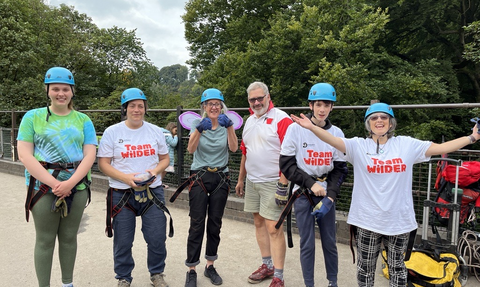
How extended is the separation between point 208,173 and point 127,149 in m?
0.79

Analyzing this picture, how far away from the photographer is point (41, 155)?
8.72 ft

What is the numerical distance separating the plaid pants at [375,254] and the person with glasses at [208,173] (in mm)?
1376

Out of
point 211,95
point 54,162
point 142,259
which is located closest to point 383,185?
point 211,95

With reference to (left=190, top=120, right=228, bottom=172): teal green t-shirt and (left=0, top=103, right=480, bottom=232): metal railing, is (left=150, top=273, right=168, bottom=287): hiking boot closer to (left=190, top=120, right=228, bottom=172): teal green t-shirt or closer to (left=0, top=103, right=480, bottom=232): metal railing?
(left=190, top=120, right=228, bottom=172): teal green t-shirt

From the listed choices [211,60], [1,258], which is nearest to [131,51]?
[211,60]

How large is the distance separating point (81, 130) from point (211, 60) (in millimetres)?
20602

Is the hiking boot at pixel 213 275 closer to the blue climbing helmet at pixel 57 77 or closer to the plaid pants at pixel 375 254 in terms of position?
the plaid pants at pixel 375 254

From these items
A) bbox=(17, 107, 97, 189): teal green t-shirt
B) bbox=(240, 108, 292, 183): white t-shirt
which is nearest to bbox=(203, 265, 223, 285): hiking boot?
bbox=(240, 108, 292, 183): white t-shirt

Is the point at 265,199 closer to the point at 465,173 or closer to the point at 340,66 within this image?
the point at 465,173

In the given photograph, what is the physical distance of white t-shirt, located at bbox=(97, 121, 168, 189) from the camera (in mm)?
2969

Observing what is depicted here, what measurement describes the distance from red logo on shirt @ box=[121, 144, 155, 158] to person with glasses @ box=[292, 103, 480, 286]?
1.39 m

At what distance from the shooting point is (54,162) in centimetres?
268

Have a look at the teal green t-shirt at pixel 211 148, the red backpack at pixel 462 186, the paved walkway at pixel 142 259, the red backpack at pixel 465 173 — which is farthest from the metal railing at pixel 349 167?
the teal green t-shirt at pixel 211 148

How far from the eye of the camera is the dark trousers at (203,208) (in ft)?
10.6
